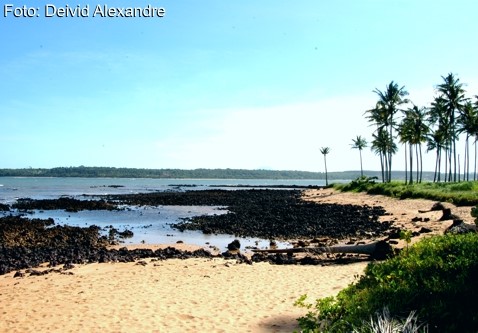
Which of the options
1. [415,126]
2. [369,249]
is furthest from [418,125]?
[369,249]

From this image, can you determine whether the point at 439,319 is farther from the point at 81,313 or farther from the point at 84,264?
the point at 84,264

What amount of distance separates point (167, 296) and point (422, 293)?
22.9ft

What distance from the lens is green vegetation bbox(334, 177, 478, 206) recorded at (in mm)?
31989

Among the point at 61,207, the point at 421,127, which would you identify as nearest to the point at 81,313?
the point at 61,207

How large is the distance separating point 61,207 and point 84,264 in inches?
1388

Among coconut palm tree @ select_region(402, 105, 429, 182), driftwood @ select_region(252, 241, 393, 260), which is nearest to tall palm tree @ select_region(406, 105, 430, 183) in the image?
coconut palm tree @ select_region(402, 105, 429, 182)

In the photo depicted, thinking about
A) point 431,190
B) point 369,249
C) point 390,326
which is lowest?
point 369,249

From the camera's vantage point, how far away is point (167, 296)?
11.3 meters

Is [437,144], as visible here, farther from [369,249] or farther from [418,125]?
[369,249]

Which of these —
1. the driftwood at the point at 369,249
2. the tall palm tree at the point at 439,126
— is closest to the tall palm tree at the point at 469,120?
the tall palm tree at the point at 439,126

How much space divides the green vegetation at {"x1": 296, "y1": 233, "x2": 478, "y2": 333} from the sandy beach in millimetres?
1032

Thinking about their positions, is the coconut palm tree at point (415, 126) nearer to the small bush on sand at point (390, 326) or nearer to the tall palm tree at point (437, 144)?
the tall palm tree at point (437, 144)

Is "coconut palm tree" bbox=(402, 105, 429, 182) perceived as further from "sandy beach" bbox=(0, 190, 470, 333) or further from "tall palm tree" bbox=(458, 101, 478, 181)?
"sandy beach" bbox=(0, 190, 470, 333)

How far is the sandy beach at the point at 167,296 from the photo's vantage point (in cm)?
906
